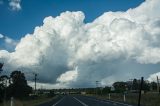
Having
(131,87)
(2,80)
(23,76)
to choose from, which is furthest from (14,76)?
(131,87)

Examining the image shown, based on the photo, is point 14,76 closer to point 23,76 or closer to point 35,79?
point 23,76

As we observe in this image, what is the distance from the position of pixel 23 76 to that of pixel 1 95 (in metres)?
26.5

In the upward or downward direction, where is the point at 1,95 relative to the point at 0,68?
downward

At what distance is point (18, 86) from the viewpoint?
307ft

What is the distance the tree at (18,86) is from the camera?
90.7m

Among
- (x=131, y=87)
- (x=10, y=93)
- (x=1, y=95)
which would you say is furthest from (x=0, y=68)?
(x=131, y=87)

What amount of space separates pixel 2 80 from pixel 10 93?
1004 cm

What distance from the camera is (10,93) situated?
8975 cm

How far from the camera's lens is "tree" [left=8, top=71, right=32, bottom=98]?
3569 inches

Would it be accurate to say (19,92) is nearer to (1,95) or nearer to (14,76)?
(14,76)

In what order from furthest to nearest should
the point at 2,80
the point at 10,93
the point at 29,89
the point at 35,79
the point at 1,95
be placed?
the point at 35,79
the point at 29,89
the point at 10,93
the point at 2,80
the point at 1,95

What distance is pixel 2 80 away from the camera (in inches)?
3167

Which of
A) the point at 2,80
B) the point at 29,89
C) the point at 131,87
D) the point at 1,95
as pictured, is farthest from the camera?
the point at 131,87

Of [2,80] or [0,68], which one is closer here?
[0,68]
